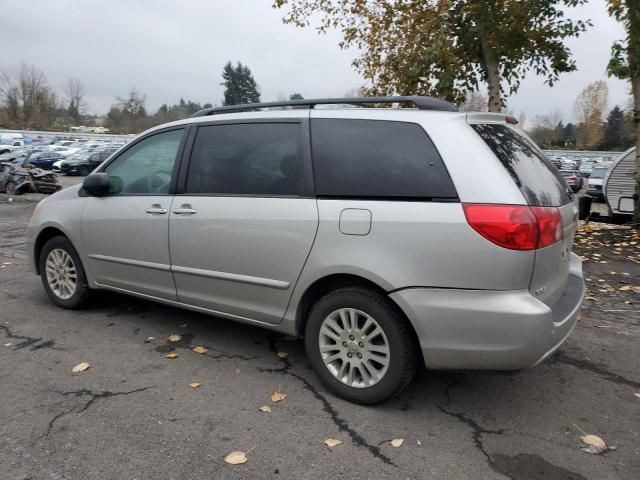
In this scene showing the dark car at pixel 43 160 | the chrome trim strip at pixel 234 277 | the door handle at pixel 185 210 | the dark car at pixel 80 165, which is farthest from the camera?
the dark car at pixel 43 160

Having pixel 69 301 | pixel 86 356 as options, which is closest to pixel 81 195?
pixel 69 301

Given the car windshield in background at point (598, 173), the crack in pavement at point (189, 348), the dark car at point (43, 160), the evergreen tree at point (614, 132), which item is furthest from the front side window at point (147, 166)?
the evergreen tree at point (614, 132)

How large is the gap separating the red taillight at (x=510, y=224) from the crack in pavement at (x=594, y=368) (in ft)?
5.03

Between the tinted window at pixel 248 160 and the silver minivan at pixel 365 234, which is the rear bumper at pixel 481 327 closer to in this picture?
the silver minivan at pixel 365 234

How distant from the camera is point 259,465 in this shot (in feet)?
8.06

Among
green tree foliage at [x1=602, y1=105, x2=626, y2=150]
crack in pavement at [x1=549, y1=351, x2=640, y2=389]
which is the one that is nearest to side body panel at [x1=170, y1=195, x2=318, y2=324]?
crack in pavement at [x1=549, y1=351, x2=640, y2=389]

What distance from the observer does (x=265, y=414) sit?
2.92 metres

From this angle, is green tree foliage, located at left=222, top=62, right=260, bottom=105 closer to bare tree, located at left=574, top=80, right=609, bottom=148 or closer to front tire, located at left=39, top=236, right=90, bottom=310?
bare tree, located at left=574, top=80, right=609, bottom=148

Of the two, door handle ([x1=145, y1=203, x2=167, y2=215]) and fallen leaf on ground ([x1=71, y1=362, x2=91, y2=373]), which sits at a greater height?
door handle ([x1=145, y1=203, x2=167, y2=215])

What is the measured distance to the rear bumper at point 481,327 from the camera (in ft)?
8.31

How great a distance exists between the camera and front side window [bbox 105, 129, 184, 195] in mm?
3865

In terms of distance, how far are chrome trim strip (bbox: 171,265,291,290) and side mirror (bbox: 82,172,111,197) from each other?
3.26ft

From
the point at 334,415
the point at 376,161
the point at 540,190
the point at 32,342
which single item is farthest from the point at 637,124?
the point at 32,342

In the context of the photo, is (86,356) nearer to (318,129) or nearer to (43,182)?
(318,129)
